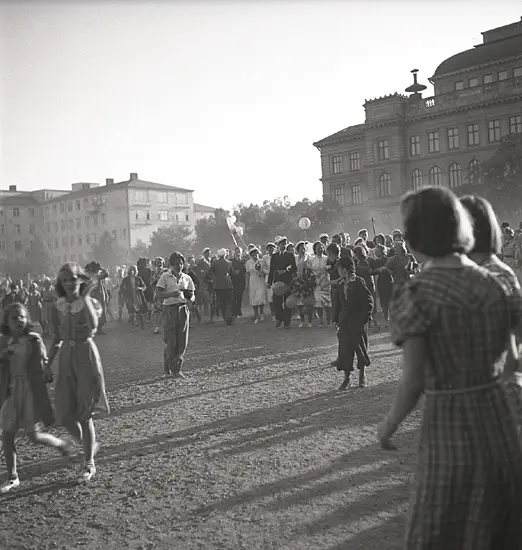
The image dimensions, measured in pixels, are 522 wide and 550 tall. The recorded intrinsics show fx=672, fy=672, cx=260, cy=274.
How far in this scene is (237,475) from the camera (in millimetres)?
5641

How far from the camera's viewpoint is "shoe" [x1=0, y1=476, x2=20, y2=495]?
562 cm

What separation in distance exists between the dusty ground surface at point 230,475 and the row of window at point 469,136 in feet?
155

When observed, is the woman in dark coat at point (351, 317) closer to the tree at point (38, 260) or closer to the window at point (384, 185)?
the window at point (384, 185)

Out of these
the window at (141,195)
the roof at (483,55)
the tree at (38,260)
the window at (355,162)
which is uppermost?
the roof at (483,55)

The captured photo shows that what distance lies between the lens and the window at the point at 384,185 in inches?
2415

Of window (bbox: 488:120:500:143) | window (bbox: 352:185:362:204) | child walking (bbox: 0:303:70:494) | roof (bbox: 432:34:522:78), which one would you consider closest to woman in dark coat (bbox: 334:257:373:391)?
child walking (bbox: 0:303:70:494)

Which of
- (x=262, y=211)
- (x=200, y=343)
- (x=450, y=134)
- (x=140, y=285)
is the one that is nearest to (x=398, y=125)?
(x=450, y=134)

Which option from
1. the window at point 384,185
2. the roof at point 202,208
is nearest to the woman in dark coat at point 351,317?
the window at point 384,185

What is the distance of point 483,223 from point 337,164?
213ft

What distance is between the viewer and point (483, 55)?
57906 millimetres

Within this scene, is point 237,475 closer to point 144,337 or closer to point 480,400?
point 480,400

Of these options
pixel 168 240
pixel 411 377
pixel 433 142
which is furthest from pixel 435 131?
pixel 411 377

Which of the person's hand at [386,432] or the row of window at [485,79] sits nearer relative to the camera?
the person's hand at [386,432]

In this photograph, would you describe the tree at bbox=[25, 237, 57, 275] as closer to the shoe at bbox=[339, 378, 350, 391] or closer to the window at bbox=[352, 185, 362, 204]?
the window at bbox=[352, 185, 362, 204]
